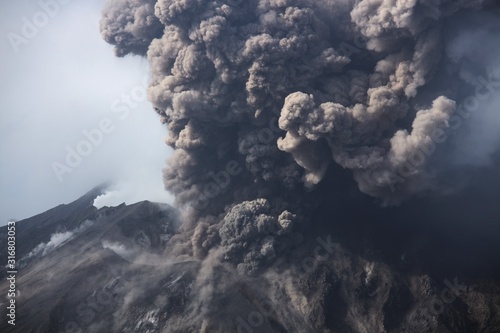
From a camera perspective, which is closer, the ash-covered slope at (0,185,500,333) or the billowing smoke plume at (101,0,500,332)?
the ash-covered slope at (0,185,500,333)

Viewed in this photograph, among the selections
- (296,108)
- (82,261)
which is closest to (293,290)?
(296,108)

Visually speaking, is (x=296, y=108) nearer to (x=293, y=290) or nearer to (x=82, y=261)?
(x=293, y=290)

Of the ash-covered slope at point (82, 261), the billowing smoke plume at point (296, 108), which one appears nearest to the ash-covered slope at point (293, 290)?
the ash-covered slope at point (82, 261)

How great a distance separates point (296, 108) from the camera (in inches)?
1148

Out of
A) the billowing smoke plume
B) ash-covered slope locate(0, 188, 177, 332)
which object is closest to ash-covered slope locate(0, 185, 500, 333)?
ash-covered slope locate(0, 188, 177, 332)

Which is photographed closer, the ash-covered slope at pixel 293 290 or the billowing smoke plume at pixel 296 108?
the ash-covered slope at pixel 293 290

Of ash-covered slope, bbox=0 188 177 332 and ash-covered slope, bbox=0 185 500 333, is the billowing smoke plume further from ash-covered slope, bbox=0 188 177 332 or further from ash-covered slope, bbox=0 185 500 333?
ash-covered slope, bbox=0 188 177 332

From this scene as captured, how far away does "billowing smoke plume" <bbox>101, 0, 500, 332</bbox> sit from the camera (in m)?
28.3

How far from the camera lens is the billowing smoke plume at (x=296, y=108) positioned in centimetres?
2828

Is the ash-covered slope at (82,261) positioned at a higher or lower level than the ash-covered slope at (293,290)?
higher

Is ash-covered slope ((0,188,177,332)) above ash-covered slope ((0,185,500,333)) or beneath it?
above

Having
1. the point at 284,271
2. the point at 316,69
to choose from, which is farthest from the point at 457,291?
the point at 316,69

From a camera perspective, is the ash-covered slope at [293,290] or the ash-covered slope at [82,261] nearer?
the ash-covered slope at [293,290]

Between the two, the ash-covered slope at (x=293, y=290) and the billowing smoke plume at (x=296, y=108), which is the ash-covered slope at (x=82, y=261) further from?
the billowing smoke plume at (x=296, y=108)
